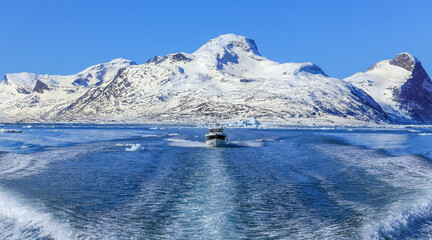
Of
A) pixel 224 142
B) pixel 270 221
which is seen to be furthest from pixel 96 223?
pixel 224 142

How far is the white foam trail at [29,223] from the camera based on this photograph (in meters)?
17.5

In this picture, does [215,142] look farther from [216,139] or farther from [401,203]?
[401,203]

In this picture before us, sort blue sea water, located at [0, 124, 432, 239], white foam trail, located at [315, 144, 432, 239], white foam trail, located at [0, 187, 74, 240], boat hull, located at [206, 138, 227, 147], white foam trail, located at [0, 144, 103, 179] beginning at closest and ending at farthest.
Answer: white foam trail, located at [0, 187, 74, 240] < blue sea water, located at [0, 124, 432, 239] < white foam trail, located at [315, 144, 432, 239] < white foam trail, located at [0, 144, 103, 179] < boat hull, located at [206, 138, 227, 147]

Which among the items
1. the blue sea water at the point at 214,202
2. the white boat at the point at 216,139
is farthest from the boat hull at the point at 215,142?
the blue sea water at the point at 214,202

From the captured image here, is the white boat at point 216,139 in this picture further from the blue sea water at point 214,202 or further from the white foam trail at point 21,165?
the blue sea water at point 214,202

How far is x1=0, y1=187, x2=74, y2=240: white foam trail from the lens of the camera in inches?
690

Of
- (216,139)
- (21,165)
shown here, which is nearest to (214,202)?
(21,165)

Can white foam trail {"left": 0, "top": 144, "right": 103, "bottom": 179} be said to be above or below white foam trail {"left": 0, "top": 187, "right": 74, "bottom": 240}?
above

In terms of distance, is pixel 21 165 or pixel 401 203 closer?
pixel 401 203

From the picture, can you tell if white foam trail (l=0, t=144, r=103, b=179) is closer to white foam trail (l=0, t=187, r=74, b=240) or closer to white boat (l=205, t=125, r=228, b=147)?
white foam trail (l=0, t=187, r=74, b=240)

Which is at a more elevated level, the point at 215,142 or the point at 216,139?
the point at 216,139

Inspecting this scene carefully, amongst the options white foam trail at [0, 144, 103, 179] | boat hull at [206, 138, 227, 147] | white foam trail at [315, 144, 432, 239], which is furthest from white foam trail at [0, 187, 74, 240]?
boat hull at [206, 138, 227, 147]

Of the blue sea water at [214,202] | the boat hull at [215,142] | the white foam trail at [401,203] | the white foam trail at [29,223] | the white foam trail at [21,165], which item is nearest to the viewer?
the white foam trail at [29,223]

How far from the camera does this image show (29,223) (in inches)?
762
